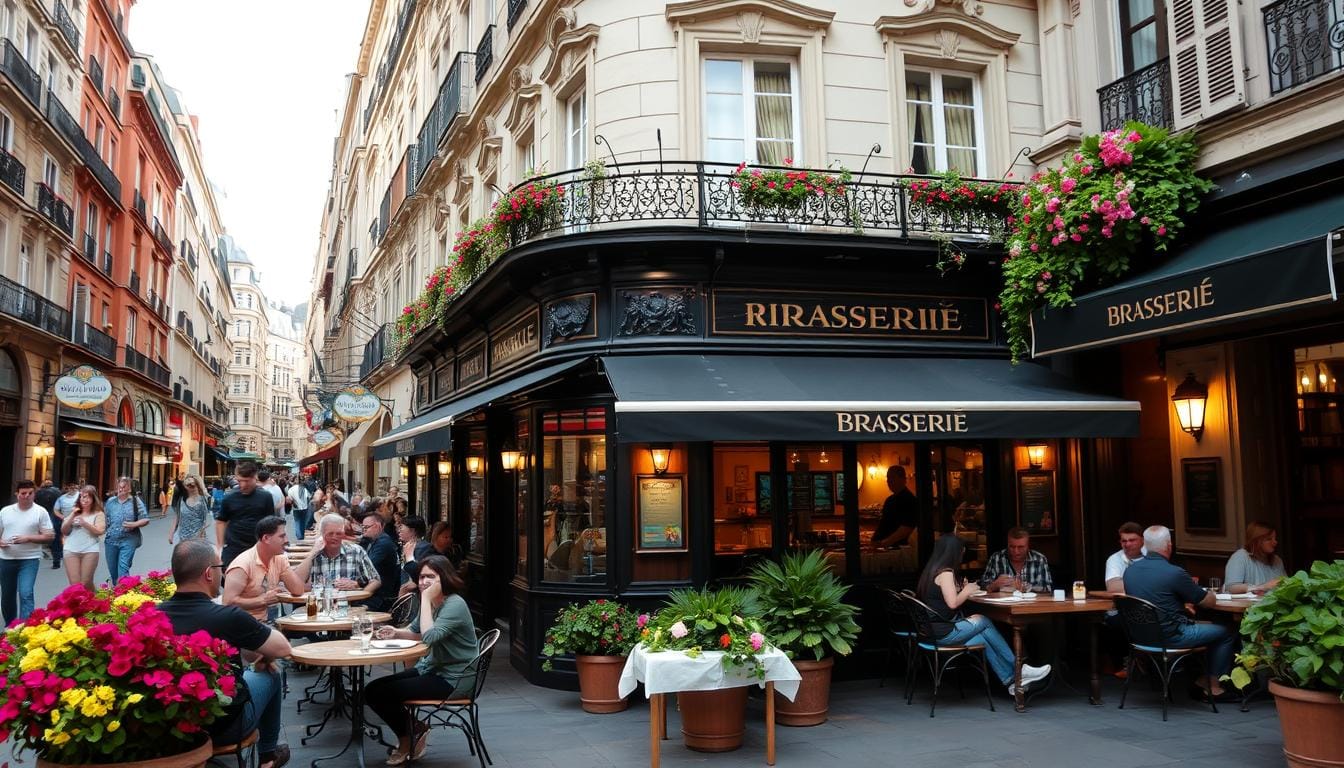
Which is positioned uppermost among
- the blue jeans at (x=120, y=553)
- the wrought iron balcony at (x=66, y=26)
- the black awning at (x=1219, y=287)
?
the wrought iron balcony at (x=66, y=26)

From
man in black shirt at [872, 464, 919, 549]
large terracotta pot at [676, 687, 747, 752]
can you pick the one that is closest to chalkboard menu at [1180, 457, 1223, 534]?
man in black shirt at [872, 464, 919, 549]

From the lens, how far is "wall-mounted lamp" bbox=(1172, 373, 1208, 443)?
33.5ft

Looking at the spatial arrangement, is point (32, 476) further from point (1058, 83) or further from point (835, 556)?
point (1058, 83)

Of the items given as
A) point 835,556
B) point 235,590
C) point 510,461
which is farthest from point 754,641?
point 510,461

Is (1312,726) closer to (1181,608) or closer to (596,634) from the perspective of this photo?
(1181,608)

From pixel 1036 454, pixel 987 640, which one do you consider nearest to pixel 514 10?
pixel 1036 454

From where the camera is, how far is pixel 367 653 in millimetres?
6516

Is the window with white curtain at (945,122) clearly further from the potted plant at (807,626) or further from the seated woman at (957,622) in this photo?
the potted plant at (807,626)

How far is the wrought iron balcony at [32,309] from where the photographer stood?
2416 centimetres

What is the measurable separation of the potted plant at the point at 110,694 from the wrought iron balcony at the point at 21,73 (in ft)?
→ 82.6

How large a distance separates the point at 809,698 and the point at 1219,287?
15.3 ft

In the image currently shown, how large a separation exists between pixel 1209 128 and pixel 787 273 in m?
4.01

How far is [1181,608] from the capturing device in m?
8.20

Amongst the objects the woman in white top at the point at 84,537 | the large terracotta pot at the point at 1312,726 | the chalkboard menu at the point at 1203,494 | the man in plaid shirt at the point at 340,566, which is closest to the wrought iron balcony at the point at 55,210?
the woman in white top at the point at 84,537
